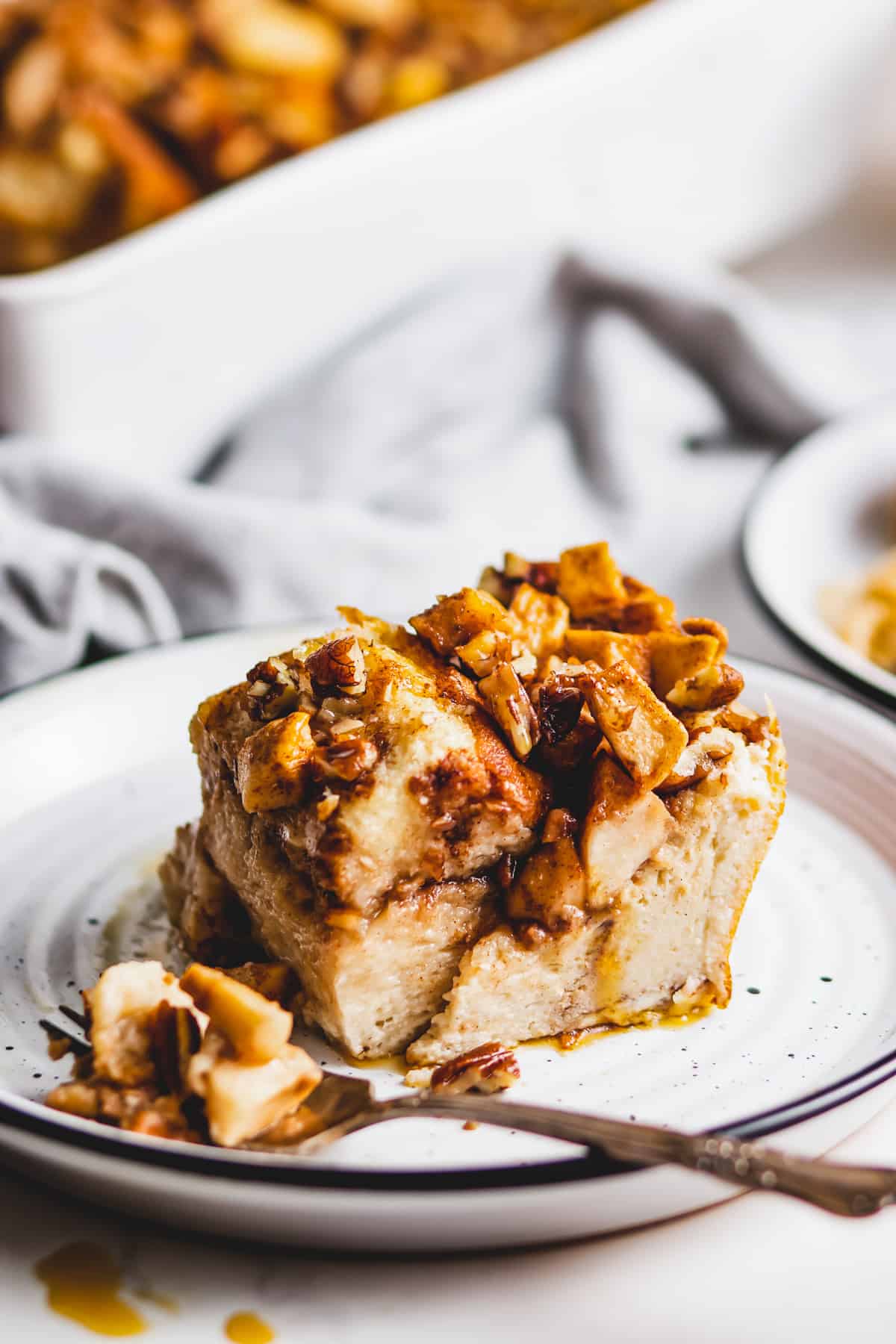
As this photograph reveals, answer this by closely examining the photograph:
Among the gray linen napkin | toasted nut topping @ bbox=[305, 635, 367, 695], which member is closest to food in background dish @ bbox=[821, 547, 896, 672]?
the gray linen napkin

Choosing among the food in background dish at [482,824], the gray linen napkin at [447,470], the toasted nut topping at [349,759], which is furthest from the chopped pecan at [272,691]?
the gray linen napkin at [447,470]

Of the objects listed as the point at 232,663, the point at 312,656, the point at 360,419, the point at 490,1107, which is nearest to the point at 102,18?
the point at 360,419

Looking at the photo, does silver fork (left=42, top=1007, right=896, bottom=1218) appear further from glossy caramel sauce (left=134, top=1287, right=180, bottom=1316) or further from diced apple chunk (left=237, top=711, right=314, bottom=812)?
diced apple chunk (left=237, top=711, right=314, bottom=812)

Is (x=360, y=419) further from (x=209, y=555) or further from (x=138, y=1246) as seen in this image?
(x=138, y=1246)

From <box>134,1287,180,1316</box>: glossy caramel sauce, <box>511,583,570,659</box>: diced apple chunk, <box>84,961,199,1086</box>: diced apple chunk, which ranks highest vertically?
<box>511,583,570,659</box>: diced apple chunk

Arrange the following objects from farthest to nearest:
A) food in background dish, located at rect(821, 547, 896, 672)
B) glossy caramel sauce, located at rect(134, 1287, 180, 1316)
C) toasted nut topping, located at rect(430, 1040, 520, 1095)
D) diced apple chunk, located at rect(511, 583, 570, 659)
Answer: food in background dish, located at rect(821, 547, 896, 672) → diced apple chunk, located at rect(511, 583, 570, 659) → toasted nut topping, located at rect(430, 1040, 520, 1095) → glossy caramel sauce, located at rect(134, 1287, 180, 1316)

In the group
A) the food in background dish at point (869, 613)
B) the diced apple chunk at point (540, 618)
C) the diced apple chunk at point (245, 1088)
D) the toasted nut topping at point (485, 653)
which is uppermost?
the toasted nut topping at point (485, 653)

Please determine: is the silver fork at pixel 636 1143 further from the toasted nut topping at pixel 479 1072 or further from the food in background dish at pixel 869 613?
the food in background dish at pixel 869 613
